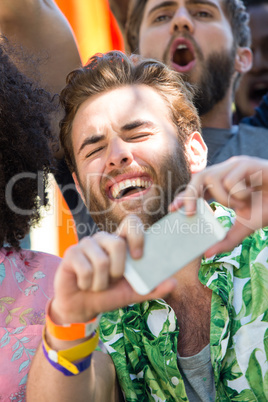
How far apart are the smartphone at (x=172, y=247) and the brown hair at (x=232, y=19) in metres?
2.19

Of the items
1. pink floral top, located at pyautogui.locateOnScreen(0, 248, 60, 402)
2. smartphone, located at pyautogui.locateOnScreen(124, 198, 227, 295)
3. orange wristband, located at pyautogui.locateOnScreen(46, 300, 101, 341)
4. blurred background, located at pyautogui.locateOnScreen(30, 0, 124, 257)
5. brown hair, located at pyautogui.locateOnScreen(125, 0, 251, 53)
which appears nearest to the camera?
smartphone, located at pyautogui.locateOnScreen(124, 198, 227, 295)

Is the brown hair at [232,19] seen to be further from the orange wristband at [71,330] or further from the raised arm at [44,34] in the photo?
the orange wristband at [71,330]

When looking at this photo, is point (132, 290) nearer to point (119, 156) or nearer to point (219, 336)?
point (219, 336)

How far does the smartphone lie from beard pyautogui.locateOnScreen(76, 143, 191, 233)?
26.6 inches

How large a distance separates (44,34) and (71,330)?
5.08ft

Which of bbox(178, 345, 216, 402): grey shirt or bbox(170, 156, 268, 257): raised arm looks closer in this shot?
bbox(170, 156, 268, 257): raised arm

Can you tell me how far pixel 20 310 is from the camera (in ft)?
5.29

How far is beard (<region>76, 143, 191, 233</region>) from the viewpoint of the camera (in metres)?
1.73

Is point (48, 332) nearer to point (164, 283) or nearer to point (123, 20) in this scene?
point (164, 283)

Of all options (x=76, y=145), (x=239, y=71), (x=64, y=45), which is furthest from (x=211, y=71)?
(x=76, y=145)

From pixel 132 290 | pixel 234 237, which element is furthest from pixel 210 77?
pixel 132 290

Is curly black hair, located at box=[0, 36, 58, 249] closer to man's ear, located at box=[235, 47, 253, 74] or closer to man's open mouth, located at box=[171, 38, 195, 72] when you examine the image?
man's open mouth, located at box=[171, 38, 195, 72]

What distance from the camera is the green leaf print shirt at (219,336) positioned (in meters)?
1.52

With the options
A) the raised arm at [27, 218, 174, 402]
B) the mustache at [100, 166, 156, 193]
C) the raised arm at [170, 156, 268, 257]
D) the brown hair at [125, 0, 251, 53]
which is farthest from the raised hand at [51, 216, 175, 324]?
the brown hair at [125, 0, 251, 53]
